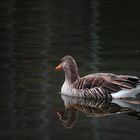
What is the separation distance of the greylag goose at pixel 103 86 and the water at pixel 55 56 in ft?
1.15

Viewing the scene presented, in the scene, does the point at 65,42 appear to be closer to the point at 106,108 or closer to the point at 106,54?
the point at 106,54

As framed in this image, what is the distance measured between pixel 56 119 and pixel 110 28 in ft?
37.3

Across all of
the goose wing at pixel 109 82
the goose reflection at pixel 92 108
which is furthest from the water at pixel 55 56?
the goose wing at pixel 109 82

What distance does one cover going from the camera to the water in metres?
11.6

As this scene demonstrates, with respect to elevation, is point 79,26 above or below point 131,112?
below

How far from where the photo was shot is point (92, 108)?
13164 mm

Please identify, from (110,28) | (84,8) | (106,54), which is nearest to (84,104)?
(106,54)

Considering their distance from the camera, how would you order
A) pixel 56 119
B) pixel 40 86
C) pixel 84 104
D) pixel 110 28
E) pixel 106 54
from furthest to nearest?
pixel 110 28 < pixel 106 54 < pixel 40 86 < pixel 84 104 < pixel 56 119

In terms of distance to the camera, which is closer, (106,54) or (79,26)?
(106,54)

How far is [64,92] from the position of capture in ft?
46.7

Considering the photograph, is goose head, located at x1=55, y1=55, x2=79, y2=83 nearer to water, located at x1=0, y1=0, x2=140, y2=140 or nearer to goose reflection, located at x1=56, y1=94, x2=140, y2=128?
water, located at x1=0, y1=0, x2=140, y2=140

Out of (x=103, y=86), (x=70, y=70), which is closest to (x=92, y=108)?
(x=103, y=86)

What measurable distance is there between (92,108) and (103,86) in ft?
2.33

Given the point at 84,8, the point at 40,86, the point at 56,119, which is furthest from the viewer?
the point at 84,8
